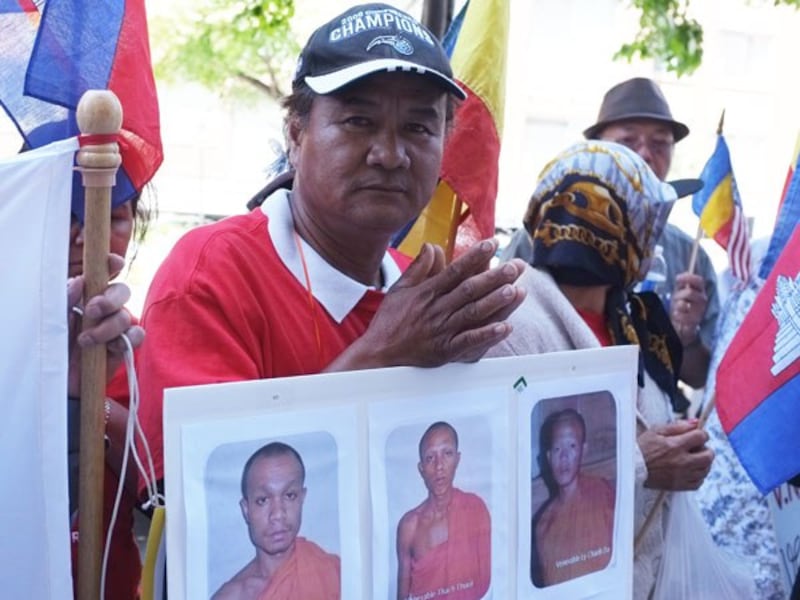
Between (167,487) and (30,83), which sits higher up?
(30,83)

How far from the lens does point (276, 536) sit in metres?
1.51

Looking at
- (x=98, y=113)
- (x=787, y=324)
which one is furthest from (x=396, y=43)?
(x=787, y=324)

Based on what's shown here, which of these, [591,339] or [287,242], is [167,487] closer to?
[287,242]

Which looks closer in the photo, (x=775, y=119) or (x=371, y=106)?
(x=371, y=106)

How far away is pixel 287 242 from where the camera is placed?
183 cm

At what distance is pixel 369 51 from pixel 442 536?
82 centimetres

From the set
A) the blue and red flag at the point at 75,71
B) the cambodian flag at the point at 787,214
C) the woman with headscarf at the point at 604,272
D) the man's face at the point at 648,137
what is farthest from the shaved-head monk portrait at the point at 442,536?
the man's face at the point at 648,137

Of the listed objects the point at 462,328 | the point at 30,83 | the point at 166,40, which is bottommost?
the point at 462,328

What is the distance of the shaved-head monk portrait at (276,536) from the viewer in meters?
1.48

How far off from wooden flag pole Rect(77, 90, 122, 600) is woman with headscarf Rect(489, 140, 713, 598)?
0.98 metres

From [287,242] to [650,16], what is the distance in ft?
15.5

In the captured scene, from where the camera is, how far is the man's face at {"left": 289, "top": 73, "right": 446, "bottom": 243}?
1.77 meters

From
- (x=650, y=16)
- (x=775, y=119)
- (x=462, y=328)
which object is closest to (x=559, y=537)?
(x=462, y=328)

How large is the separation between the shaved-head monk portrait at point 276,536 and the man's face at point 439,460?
229 mm
